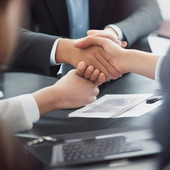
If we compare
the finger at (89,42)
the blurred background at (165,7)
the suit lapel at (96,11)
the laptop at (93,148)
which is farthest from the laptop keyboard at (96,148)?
the blurred background at (165,7)

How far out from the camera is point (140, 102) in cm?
84

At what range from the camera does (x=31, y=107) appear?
31.8 inches

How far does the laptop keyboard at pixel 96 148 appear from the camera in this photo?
505 mm

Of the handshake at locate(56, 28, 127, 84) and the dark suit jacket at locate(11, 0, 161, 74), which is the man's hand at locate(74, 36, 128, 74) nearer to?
the handshake at locate(56, 28, 127, 84)

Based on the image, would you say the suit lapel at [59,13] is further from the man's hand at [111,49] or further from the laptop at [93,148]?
the laptop at [93,148]

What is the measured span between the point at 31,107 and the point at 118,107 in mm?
221

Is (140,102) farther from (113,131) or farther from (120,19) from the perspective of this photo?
(120,19)

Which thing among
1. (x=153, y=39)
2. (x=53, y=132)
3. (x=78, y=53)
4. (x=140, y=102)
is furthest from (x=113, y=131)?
(x=153, y=39)

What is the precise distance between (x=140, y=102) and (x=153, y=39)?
0.58 metres

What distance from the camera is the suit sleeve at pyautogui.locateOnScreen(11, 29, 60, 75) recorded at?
1.16 m

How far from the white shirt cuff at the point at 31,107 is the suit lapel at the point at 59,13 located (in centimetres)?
56

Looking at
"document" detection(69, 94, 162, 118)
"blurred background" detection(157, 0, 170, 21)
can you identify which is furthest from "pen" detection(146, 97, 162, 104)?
"blurred background" detection(157, 0, 170, 21)

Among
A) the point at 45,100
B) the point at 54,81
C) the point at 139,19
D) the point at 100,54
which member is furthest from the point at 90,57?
the point at 139,19

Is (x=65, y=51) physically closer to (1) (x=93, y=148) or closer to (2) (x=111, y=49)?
(2) (x=111, y=49)
